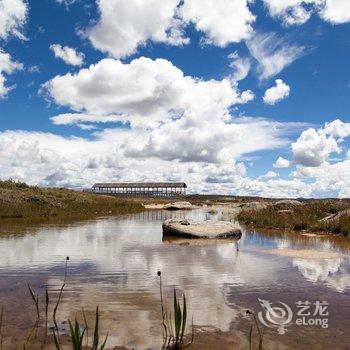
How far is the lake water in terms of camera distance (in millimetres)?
6133

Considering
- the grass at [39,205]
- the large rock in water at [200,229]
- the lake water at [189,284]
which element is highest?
the grass at [39,205]

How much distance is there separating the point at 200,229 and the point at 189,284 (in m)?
9.46

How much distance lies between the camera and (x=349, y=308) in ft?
24.2

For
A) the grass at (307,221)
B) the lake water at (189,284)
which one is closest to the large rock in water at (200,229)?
the lake water at (189,284)

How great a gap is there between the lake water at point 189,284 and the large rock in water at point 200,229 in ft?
5.95

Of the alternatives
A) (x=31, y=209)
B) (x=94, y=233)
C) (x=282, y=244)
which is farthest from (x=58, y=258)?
(x=31, y=209)

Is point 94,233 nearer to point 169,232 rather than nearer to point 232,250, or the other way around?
point 169,232

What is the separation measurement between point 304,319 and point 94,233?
14.1 metres

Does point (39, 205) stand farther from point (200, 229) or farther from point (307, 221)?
point (307, 221)

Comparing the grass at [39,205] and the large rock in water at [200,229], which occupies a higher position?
the grass at [39,205]

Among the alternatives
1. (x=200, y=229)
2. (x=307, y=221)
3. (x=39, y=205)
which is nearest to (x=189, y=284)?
(x=200, y=229)

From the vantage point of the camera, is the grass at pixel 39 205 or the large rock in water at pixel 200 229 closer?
the large rock in water at pixel 200 229

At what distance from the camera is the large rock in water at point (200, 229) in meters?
18.1

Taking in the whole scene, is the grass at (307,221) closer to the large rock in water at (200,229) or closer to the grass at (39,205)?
the large rock in water at (200,229)
